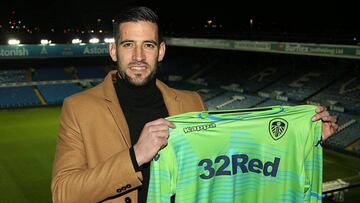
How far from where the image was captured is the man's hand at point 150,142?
2.09 meters

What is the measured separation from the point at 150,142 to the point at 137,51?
627 mm

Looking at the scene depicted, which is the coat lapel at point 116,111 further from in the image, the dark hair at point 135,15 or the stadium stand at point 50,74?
the stadium stand at point 50,74

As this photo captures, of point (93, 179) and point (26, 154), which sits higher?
point (93, 179)

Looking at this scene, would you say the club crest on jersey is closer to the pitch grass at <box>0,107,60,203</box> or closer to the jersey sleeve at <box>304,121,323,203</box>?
the jersey sleeve at <box>304,121,323,203</box>

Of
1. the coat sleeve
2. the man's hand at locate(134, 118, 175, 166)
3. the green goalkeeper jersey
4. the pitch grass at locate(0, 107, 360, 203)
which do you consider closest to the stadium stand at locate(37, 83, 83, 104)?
the pitch grass at locate(0, 107, 360, 203)

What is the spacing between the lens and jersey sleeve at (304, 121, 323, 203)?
3158 millimetres

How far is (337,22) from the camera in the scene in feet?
92.7

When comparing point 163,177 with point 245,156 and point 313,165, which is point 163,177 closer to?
point 245,156

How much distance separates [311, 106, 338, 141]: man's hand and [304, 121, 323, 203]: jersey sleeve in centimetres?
6

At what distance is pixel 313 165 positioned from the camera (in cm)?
320

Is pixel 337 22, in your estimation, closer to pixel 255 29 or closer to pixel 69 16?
pixel 255 29

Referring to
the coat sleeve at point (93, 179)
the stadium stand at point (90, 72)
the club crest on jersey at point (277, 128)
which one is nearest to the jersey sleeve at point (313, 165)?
the club crest on jersey at point (277, 128)

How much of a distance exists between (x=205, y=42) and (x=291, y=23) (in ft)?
29.8

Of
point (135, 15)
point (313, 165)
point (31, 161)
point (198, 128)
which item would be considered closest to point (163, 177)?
point (198, 128)
